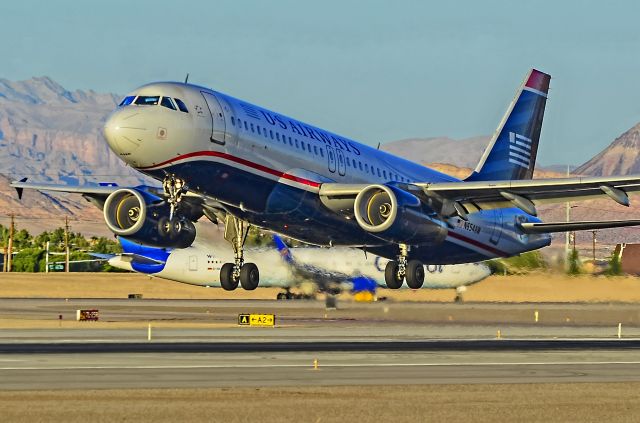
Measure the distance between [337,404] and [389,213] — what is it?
22263mm

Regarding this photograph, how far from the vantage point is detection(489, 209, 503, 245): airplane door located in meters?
64.7

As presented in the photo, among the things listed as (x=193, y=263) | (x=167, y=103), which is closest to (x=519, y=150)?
(x=167, y=103)

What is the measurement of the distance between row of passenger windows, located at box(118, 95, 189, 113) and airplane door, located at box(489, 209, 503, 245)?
22278 mm

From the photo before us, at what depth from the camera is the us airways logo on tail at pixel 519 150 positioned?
7112 cm

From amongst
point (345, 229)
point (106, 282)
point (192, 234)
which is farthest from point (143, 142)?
point (106, 282)

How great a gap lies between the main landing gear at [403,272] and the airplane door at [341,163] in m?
4.99

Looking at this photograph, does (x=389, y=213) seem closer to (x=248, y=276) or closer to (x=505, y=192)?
(x=505, y=192)

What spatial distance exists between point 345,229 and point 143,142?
1222 centimetres

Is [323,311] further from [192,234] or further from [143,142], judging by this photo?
[143,142]

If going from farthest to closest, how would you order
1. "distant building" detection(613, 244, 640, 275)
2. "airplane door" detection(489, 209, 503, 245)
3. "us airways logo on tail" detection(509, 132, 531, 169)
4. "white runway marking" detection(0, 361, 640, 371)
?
1. "distant building" detection(613, 244, 640, 275)
2. "us airways logo on tail" detection(509, 132, 531, 169)
3. "airplane door" detection(489, 209, 503, 245)
4. "white runway marking" detection(0, 361, 640, 371)

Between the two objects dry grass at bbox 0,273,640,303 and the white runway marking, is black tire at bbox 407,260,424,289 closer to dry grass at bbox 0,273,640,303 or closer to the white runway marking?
the white runway marking

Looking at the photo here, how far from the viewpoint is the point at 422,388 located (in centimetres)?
3503

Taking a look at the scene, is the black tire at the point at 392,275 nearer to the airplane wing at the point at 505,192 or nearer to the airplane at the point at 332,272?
the airplane wing at the point at 505,192

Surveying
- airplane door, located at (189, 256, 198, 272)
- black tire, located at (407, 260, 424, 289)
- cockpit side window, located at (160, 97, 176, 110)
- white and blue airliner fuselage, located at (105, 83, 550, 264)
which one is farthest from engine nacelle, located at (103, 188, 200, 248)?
airplane door, located at (189, 256, 198, 272)
